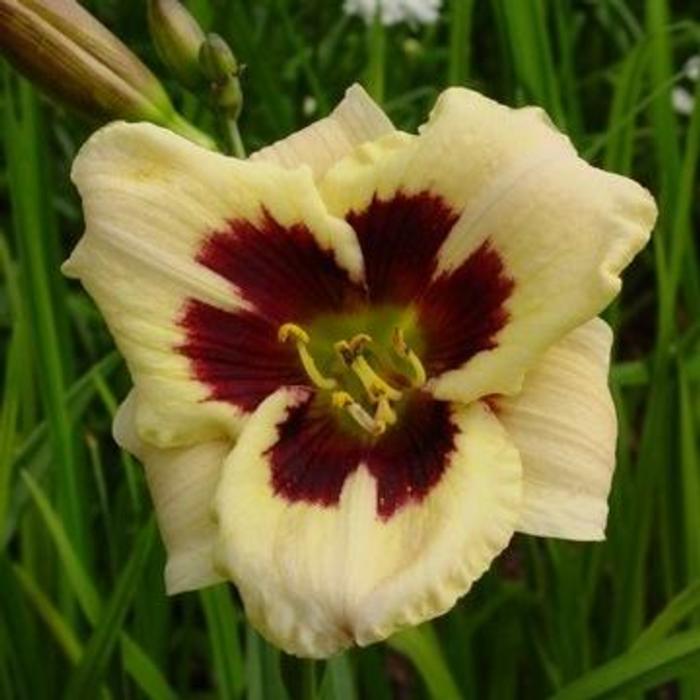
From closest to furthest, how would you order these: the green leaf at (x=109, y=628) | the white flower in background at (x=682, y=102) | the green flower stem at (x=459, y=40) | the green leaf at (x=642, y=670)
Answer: the green leaf at (x=642, y=670)
the green leaf at (x=109, y=628)
the green flower stem at (x=459, y=40)
the white flower in background at (x=682, y=102)

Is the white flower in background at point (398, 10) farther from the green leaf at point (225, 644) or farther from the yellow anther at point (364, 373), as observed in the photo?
the yellow anther at point (364, 373)

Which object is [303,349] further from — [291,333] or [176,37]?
[176,37]

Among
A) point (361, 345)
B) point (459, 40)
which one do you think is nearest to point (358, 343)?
point (361, 345)

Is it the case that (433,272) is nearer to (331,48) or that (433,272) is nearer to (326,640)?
(326,640)

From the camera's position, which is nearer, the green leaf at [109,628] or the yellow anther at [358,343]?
the yellow anther at [358,343]

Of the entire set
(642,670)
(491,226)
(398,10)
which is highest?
(491,226)

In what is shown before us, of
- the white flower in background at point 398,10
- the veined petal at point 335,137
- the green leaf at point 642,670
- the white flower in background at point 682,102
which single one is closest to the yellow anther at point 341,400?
the veined petal at point 335,137
